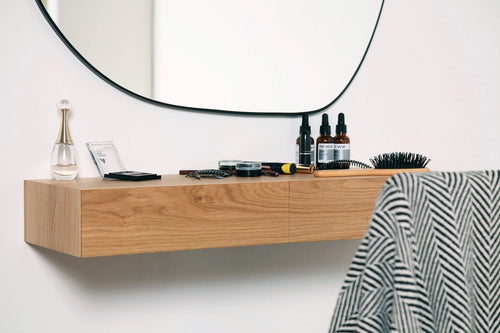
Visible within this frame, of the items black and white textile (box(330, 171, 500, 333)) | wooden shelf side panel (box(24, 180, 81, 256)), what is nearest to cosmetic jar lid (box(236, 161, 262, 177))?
wooden shelf side panel (box(24, 180, 81, 256))

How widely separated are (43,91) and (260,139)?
27.0 inches

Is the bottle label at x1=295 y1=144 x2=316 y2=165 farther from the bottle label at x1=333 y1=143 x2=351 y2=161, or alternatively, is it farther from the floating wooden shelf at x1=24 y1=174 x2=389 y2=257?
the floating wooden shelf at x1=24 y1=174 x2=389 y2=257

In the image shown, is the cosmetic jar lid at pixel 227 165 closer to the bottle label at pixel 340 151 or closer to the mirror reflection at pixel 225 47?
the mirror reflection at pixel 225 47

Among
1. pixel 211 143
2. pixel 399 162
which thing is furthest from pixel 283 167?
pixel 399 162

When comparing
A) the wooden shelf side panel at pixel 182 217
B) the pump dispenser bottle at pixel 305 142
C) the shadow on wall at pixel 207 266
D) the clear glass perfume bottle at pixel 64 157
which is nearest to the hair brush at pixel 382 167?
the pump dispenser bottle at pixel 305 142

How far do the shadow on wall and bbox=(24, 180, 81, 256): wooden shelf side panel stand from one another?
0.35ft

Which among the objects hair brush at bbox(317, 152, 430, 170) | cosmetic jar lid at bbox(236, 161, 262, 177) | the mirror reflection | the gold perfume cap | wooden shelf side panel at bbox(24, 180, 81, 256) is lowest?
wooden shelf side panel at bbox(24, 180, 81, 256)

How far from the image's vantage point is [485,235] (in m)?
0.77

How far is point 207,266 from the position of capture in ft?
6.22

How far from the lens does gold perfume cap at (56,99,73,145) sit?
1594 mm

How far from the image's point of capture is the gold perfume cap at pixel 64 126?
5.23ft

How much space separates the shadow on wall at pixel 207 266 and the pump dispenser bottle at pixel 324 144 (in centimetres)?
33

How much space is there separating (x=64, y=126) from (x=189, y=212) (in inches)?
17.3

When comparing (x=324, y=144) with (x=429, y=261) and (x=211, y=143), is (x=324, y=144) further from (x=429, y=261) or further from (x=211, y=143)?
(x=429, y=261)
